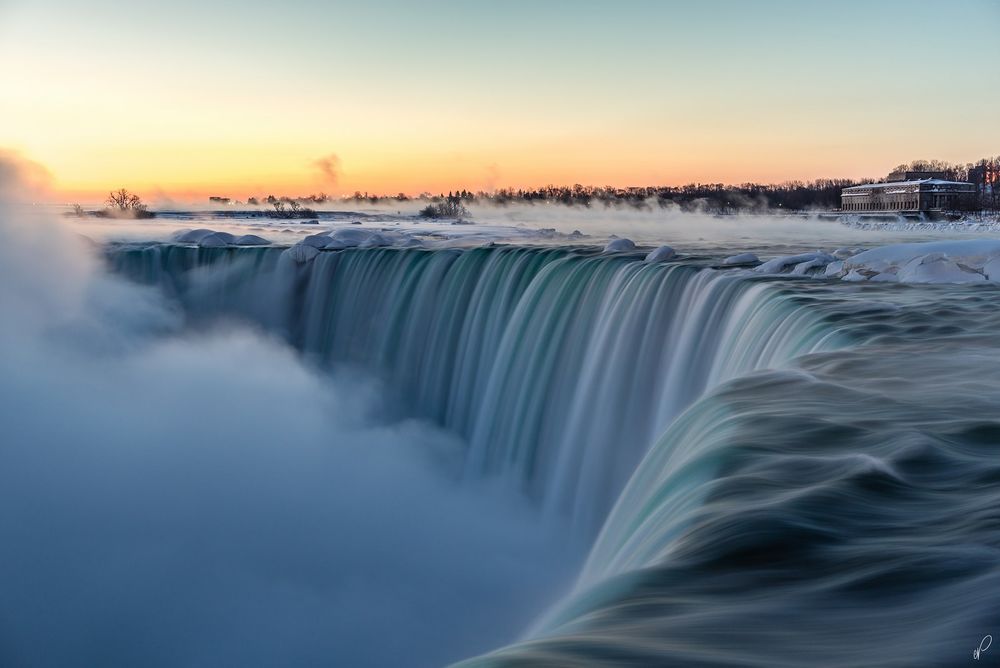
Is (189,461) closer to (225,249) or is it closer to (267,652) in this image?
(267,652)

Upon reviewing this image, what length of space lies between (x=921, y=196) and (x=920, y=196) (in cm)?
9

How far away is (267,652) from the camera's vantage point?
31.8ft

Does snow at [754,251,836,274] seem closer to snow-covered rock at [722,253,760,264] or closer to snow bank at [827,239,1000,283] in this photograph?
snow bank at [827,239,1000,283]

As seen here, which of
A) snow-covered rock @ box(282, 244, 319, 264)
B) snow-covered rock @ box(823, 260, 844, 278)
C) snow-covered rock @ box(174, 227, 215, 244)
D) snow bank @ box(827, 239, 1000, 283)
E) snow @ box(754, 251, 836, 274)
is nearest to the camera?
snow bank @ box(827, 239, 1000, 283)

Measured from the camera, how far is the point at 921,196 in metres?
82.9

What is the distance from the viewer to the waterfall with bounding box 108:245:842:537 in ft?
35.7

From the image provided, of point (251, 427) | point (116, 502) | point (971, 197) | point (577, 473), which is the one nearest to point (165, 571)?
point (116, 502)

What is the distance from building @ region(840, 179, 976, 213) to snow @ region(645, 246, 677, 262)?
71.7m

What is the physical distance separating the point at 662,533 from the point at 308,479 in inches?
514

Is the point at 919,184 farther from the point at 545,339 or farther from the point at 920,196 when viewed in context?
the point at 545,339

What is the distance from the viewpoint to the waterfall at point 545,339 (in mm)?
10883

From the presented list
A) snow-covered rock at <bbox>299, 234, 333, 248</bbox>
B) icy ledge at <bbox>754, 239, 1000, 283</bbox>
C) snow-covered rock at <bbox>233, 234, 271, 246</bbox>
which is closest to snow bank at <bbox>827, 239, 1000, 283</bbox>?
icy ledge at <bbox>754, 239, 1000, 283</bbox>

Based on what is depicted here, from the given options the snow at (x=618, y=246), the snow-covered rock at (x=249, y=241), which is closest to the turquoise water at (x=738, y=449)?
the snow at (x=618, y=246)

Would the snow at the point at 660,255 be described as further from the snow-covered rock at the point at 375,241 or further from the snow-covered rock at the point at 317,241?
the snow-covered rock at the point at 317,241
